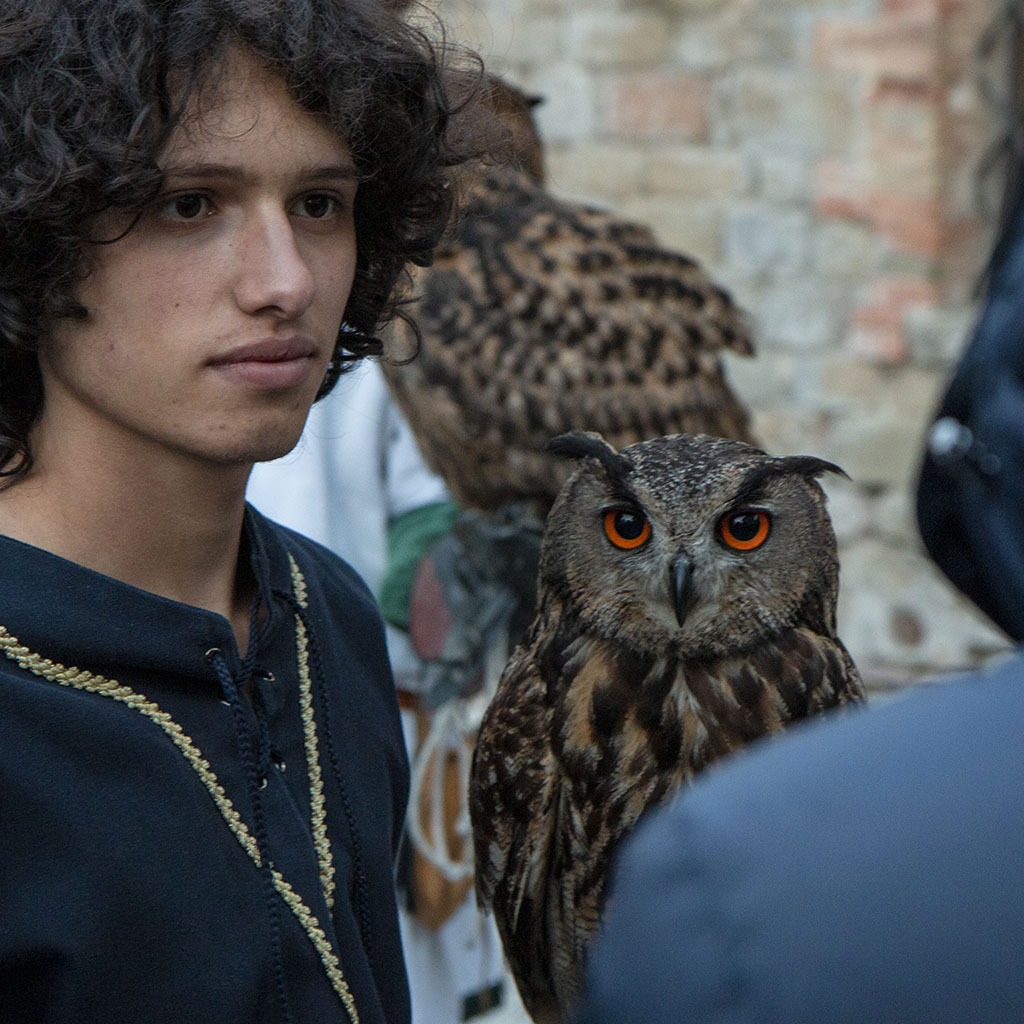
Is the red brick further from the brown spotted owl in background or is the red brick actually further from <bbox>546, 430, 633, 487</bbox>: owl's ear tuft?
<bbox>546, 430, 633, 487</bbox>: owl's ear tuft

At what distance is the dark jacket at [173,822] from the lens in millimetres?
1136

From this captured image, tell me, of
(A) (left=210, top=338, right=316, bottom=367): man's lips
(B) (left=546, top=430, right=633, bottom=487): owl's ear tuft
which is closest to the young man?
(A) (left=210, top=338, right=316, bottom=367): man's lips

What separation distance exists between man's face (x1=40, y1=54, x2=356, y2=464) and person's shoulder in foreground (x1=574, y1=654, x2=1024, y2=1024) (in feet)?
2.70

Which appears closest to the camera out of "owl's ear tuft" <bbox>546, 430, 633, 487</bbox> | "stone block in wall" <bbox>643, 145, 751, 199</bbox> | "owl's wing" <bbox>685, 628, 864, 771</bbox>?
"owl's wing" <bbox>685, 628, 864, 771</bbox>

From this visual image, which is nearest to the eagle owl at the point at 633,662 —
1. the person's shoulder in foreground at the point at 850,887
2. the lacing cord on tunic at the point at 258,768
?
the lacing cord on tunic at the point at 258,768

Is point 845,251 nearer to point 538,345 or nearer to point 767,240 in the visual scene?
point 767,240

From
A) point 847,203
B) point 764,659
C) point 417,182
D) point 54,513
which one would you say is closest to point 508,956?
point 764,659

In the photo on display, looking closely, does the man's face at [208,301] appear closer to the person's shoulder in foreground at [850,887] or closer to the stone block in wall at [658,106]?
the person's shoulder in foreground at [850,887]

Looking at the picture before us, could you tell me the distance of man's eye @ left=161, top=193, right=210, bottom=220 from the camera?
1304 mm

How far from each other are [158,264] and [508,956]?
0.97 metres

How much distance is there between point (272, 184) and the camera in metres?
1.32

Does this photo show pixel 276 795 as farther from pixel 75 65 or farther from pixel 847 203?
pixel 847 203

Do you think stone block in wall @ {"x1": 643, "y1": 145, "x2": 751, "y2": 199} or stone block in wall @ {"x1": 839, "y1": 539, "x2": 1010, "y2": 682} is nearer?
stone block in wall @ {"x1": 839, "y1": 539, "x2": 1010, "y2": 682}

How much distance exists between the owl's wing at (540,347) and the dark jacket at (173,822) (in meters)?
1.21
